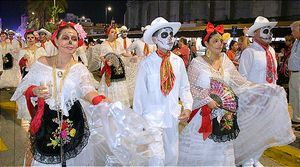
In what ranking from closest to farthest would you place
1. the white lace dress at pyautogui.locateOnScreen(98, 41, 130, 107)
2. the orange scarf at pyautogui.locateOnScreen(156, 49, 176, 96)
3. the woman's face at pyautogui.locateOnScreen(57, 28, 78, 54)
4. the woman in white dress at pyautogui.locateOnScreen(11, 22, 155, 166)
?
the woman in white dress at pyautogui.locateOnScreen(11, 22, 155, 166) → the woman's face at pyautogui.locateOnScreen(57, 28, 78, 54) → the orange scarf at pyautogui.locateOnScreen(156, 49, 176, 96) → the white lace dress at pyautogui.locateOnScreen(98, 41, 130, 107)

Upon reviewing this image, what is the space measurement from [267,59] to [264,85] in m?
1.21

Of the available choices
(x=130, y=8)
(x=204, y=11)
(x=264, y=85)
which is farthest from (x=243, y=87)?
(x=130, y=8)

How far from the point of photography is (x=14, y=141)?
7148 millimetres

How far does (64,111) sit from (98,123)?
1.12ft

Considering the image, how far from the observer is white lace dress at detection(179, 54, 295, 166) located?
5.08 meters

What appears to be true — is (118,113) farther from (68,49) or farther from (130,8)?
(130,8)

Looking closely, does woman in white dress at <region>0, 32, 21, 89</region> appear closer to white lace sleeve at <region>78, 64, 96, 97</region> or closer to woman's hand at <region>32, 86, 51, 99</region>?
white lace sleeve at <region>78, 64, 96, 97</region>

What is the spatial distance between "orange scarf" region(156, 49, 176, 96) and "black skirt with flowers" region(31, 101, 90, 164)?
1.02 m

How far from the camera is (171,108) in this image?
460 cm

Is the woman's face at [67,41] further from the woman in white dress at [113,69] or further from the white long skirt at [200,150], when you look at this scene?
the woman in white dress at [113,69]

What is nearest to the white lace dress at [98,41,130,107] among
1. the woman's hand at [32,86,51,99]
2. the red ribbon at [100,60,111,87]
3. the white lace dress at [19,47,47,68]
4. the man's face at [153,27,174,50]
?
the red ribbon at [100,60,111,87]

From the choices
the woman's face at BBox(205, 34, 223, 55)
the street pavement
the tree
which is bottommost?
the street pavement

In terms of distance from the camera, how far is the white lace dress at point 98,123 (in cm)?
362

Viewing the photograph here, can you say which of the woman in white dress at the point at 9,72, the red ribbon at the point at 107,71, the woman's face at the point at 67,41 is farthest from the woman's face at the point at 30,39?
the woman's face at the point at 67,41
